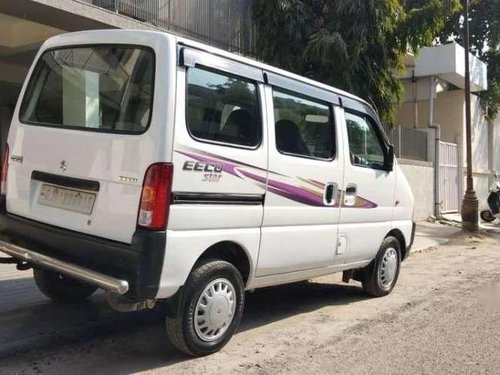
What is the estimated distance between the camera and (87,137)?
4426 mm

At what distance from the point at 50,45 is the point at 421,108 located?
1845 cm

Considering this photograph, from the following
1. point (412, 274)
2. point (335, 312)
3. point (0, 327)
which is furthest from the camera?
point (412, 274)

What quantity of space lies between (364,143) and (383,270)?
5.22 ft

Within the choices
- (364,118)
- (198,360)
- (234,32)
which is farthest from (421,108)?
A: (198,360)

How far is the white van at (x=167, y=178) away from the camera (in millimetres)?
4152

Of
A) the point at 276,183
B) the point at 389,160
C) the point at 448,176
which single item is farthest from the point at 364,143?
the point at 448,176

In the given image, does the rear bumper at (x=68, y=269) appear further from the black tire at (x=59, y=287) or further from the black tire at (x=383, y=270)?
the black tire at (x=383, y=270)

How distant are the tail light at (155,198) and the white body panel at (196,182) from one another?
0.05 metres

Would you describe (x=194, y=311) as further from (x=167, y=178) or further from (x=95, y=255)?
(x=167, y=178)

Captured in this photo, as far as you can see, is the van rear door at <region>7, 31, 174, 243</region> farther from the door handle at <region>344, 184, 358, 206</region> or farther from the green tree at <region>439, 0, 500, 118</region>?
the green tree at <region>439, 0, 500, 118</region>

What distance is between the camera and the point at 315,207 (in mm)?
5547

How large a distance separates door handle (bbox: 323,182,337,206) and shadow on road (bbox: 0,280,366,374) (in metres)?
1.27

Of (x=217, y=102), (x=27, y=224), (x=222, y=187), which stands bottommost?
(x=27, y=224)

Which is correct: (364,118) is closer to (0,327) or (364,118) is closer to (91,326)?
(91,326)
